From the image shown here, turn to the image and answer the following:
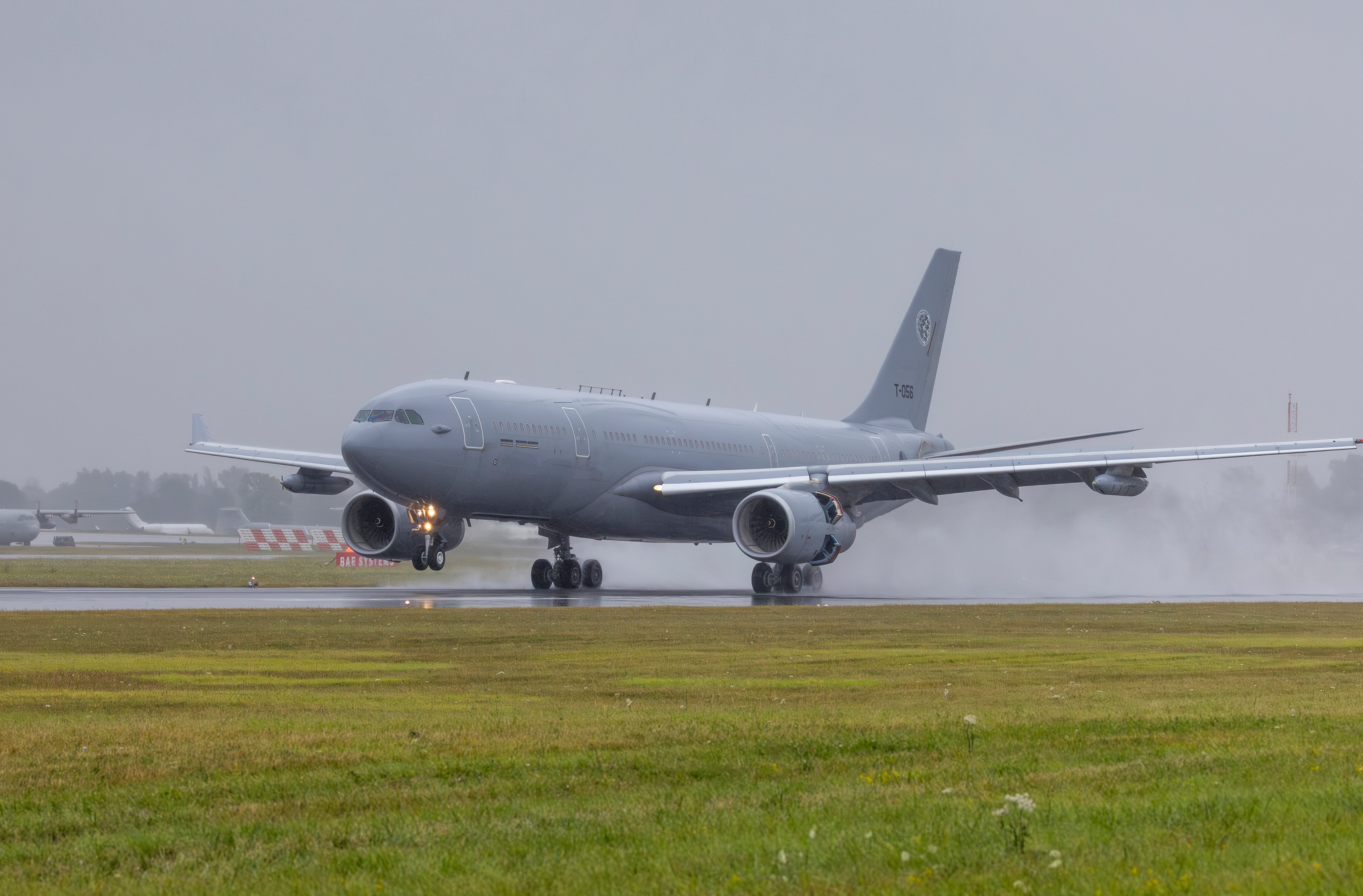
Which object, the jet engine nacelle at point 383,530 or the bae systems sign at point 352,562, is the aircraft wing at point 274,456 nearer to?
the jet engine nacelle at point 383,530

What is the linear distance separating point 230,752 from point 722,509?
104 feet

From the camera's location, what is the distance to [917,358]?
174ft

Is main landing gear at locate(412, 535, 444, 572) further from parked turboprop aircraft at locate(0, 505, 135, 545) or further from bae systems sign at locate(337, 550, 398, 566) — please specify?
parked turboprop aircraft at locate(0, 505, 135, 545)

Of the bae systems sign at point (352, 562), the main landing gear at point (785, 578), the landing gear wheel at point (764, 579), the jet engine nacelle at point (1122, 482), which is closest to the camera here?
the jet engine nacelle at point (1122, 482)

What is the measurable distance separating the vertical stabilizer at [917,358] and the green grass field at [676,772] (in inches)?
1363

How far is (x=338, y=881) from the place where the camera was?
565 cm

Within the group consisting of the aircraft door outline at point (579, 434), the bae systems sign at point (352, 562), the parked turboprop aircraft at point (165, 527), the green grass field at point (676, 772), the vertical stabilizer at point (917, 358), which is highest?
the vertical stabilizer at point (917, 358)

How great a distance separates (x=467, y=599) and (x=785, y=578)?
9.33 meters

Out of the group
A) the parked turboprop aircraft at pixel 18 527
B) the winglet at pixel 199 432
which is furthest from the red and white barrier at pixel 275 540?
the winglet at pixel 199 432

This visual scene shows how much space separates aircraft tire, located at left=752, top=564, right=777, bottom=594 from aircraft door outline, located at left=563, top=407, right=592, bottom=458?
542 cm

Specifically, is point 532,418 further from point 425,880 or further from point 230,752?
point 425,880

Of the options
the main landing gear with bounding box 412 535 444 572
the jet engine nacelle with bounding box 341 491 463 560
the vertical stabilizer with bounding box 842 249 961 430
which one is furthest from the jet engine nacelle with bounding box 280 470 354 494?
the vertical stabilizer with bounding box 842 249 961 430

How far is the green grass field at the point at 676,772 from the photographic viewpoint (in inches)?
223

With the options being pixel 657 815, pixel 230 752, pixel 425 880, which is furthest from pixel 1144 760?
pixel 230 752
